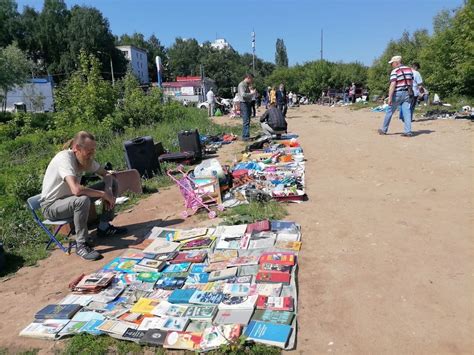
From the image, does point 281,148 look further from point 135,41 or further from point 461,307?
point 135,41

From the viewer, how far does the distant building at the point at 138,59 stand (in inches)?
3146

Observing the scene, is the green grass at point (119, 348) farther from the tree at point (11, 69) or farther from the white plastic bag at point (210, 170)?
the tree at point (11, 69)

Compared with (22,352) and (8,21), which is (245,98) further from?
(8,21)

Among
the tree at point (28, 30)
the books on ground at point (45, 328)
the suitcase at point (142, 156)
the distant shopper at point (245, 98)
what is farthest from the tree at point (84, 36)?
the books on ground at point (45, 328)

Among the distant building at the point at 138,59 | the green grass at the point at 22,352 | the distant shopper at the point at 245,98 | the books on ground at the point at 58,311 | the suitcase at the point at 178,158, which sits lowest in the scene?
the green grass at the point at 22,352

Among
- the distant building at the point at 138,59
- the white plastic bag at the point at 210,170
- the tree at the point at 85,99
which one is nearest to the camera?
the white plastic bag at the point at 210,170

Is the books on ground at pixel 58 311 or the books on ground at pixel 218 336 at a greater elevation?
the books on ground at pixel 218 336

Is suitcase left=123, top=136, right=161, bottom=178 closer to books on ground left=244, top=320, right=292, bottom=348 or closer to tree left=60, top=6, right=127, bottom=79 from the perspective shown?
books on ground left=244, top=320, right=292, bottom=348

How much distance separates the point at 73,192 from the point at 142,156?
323 cm

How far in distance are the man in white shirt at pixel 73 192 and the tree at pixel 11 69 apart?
1283 inches

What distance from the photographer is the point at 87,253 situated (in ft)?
14.0

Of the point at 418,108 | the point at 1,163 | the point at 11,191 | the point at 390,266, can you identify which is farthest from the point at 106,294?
the point at 418,108

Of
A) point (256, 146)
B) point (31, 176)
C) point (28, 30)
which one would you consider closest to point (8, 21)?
point (28, 30)

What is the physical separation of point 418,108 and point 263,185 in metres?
13.2
